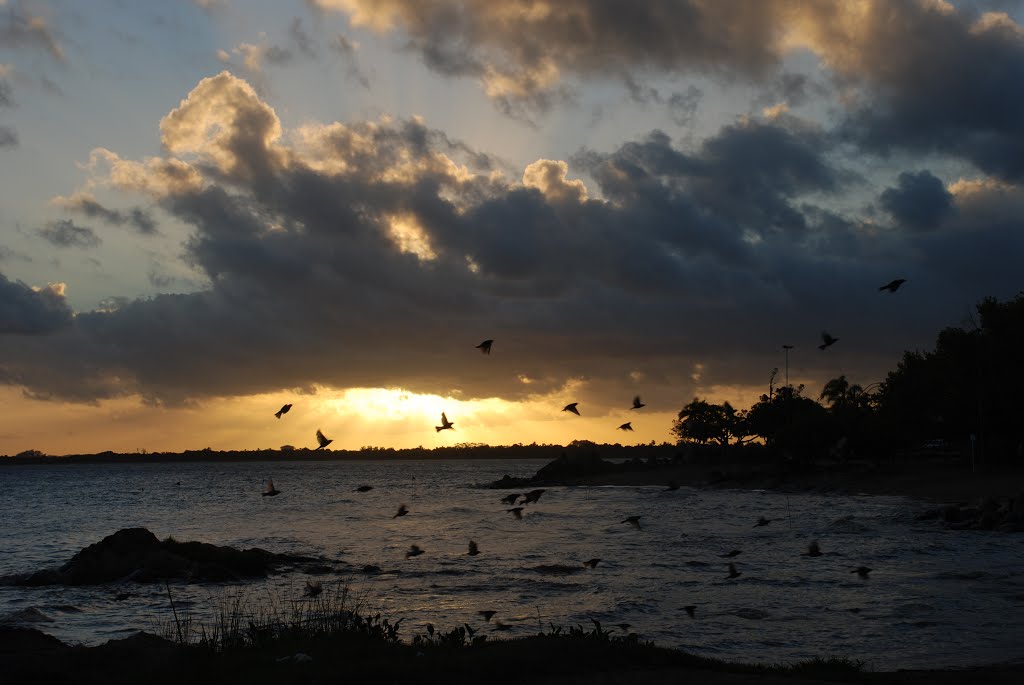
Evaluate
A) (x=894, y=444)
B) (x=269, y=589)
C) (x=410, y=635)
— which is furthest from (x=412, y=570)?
(x=894, y=444)

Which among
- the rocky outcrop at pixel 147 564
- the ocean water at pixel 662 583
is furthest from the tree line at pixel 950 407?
the rocky outcrop at pixel 147 564

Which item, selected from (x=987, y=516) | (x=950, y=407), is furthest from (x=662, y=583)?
(x=950, y=407)

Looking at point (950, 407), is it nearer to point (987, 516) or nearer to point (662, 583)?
point (987, 516)

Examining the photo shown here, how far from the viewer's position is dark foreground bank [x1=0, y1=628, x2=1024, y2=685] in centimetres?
1479

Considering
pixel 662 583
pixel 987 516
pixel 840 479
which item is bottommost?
pixel 662 583

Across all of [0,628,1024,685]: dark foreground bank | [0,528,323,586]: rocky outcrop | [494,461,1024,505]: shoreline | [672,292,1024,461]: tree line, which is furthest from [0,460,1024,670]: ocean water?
[672,292,1024,461]: tree line

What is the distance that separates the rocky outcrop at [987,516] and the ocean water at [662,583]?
191cm

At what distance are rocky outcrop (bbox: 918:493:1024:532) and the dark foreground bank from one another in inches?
1527

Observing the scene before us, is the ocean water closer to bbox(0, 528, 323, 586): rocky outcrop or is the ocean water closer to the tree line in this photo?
bbox(0, 528, 323, 586): rocky outcrop

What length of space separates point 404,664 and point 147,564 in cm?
2542

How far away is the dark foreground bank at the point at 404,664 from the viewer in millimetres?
14789

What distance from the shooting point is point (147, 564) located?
36.8 metres

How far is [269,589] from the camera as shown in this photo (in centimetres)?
3453

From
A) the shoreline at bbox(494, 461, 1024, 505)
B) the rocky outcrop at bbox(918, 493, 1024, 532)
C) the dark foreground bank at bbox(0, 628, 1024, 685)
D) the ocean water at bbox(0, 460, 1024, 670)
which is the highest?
the shoreline at bbox(494, 461, 1024, 505)
